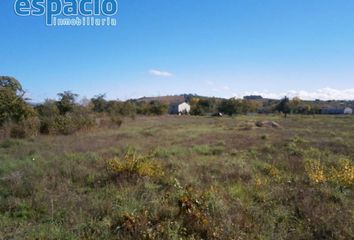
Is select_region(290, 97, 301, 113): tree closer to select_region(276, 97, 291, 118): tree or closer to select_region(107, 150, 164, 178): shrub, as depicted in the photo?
select_region(276, 97, 291, 118): tree

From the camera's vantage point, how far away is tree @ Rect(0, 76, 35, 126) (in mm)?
19344

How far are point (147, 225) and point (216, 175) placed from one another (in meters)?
3.95

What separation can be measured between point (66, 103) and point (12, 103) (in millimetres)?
5817

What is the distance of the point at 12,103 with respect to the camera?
19.7 meters

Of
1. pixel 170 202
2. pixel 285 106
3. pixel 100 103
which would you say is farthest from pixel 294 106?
pixel 170 202

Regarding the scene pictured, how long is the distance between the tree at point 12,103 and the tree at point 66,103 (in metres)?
4.30

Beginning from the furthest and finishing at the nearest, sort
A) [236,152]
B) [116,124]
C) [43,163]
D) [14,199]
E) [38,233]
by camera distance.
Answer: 1. [116,124]
2. [236,152]
3. [43,163]
4. [14,199]
5. [38,233]

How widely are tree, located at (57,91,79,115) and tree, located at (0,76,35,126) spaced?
430 centimetres

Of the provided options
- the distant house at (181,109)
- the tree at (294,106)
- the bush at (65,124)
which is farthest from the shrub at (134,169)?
the distant house at (181,109)

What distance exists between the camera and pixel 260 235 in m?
4.46

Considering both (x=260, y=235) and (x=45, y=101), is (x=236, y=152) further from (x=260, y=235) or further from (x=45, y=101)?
(x=45, y=101)

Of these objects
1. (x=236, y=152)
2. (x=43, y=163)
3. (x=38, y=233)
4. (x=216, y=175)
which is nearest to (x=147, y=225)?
(x=38, y=233)

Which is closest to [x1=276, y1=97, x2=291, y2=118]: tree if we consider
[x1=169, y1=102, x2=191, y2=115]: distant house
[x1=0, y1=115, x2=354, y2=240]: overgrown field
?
[x1=169, y1=102, x2=191, y2=115]: distant house

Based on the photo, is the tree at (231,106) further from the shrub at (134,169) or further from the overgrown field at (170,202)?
the shrub at (134,169)
